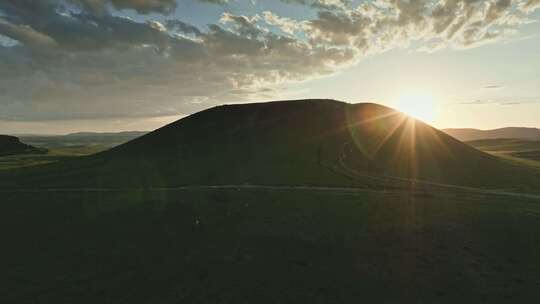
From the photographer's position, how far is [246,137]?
4348 inches

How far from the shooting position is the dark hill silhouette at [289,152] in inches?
3019

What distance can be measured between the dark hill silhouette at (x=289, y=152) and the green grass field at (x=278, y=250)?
20179 millimetres

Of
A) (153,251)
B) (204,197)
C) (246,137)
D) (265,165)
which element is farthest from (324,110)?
(153,251)

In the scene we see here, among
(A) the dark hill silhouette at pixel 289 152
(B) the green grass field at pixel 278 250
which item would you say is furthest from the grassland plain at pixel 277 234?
(A) the dark hill silhouette at pixel 289 152

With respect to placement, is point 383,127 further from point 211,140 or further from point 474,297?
point 474,297

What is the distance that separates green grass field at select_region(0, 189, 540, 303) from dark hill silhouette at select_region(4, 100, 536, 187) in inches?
794

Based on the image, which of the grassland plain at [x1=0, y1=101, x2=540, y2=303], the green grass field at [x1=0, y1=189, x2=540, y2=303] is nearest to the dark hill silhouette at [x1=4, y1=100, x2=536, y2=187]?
the grassland plain at [x1=0, y1=101, x2=540, y2=303]

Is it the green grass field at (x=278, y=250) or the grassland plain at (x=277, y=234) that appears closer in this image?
the green grass field at (x=278, y=250)

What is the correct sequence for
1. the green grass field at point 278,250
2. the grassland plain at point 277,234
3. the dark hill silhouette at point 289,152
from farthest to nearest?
the dark hill silhouette at point 289,152 → the grassland plain at point 277,234 → the green grass field at point 278,250

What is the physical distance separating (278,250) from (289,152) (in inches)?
2346

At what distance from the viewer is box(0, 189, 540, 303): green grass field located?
28.5 meters

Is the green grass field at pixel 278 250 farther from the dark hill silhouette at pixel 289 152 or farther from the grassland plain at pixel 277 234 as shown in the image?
the dark hill silhouette at pixel 289 152

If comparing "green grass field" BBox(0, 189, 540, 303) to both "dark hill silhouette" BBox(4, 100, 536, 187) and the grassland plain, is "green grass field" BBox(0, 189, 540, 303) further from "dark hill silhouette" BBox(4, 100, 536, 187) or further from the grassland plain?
"dark hill silhouette" BBox(4, 100, 536, 187)

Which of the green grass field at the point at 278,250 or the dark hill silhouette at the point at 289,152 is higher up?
the dark hill silhouette at the point at 289,152
